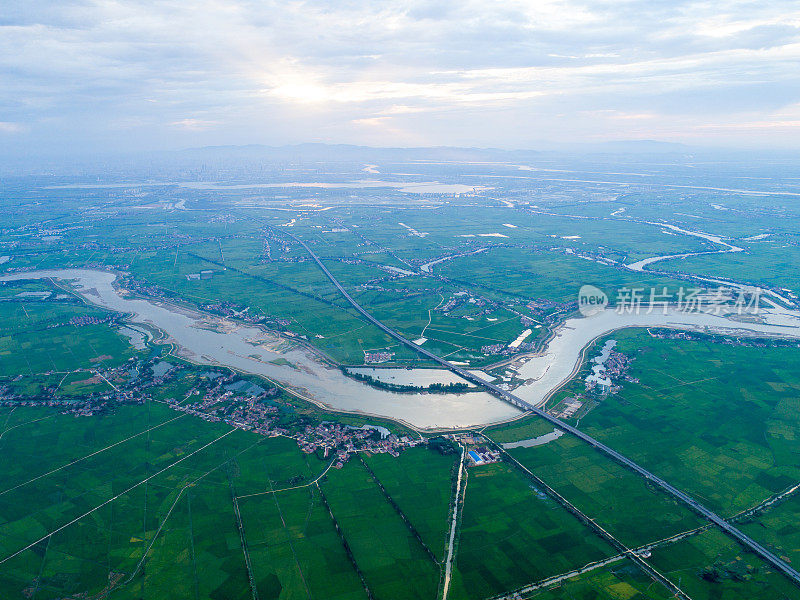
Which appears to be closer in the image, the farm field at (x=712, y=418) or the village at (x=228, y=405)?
the farm field at (x=712, y=418)

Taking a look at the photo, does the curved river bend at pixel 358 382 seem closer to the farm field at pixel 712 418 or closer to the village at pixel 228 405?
the village at pixel 228 405

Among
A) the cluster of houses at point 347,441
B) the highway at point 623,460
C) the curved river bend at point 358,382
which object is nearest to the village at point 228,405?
the cluster of houses at point 347,441

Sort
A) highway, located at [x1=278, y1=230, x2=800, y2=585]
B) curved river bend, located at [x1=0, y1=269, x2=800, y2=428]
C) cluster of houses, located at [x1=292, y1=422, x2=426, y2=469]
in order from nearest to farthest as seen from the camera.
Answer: highway, located at [x1=278, y1=230, x2=800, y2=585] → cluster of houses, located at [x1=292, y1=422, x2=426, y2=469] → curved river bend, located at [x1=0, y1=269, x2=800, y2=428]

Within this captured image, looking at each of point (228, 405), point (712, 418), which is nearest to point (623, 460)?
point (712, 418)

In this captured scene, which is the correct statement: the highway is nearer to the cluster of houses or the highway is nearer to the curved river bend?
the curved river bend

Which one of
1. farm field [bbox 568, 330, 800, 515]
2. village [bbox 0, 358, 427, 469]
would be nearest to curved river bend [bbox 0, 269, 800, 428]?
village [bbox 0, 358, 427, 469]

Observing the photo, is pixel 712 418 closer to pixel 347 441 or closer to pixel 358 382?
pixel 347 441

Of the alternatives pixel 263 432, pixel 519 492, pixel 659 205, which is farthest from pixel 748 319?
pixel 659 205

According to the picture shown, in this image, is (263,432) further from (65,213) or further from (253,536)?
(65,213)
